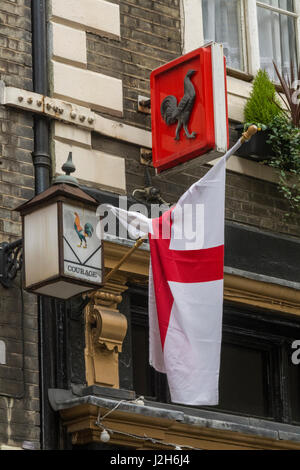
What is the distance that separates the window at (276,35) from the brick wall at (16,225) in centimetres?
283

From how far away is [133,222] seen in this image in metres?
10.6

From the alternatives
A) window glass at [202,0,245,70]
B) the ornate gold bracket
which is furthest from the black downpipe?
window glass at [202,0,245,70]

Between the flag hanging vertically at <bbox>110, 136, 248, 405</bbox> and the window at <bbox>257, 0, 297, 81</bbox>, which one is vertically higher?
the window at <bbox>257, 0, 297, 81</bbox>

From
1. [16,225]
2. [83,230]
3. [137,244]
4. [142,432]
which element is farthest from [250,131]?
[142,432]

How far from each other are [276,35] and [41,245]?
4690mm

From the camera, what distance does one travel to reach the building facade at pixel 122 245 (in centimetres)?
1042

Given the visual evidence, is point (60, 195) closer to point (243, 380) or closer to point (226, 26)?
point (243, 380)

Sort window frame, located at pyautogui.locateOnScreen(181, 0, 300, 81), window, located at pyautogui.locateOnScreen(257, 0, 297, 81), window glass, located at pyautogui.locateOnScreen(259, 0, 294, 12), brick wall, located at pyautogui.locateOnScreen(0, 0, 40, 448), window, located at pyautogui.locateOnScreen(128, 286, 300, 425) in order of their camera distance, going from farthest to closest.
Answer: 1. window glass, located at pyautogui.locateOnScreen(259, 0, 294, 12)
2. window, located at pyautogui.locateOnScreen(257, 0, 297, 81)
3. window frame, located at pyautogui.locateOnScreen(181, 0, 300, 81)
4. window, located at pyautogui.locateOnScreen(128, 286, 300, 425)
5. brick wall, located at pyautogui.locateOnScreen(0, 0, 40, 448)

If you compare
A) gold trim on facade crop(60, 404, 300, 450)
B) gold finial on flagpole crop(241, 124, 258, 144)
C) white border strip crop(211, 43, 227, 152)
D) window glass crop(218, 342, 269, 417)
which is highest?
white border strip crop(211, 43, 227, 152)

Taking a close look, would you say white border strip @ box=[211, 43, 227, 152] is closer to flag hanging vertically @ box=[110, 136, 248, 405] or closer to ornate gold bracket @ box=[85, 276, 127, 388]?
flag hanging vertically @ box=[110, 136, 248, 405]

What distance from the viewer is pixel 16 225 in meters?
10.7

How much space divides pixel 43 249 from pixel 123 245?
1.36 meters

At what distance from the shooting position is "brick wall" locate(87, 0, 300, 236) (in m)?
11.8

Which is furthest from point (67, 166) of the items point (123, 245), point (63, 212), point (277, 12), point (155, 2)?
point (277, 12)
